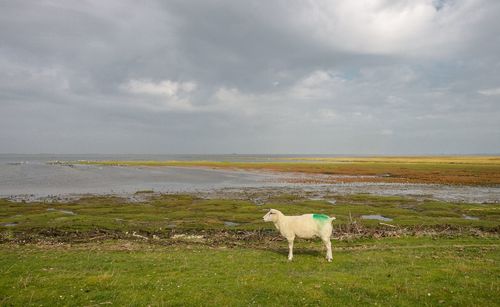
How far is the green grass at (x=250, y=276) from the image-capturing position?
11000 mm

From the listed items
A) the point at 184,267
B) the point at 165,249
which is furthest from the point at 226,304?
the point at 165,249

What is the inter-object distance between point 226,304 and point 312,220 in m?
7.30

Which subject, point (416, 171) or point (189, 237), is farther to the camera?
point (416, 171)

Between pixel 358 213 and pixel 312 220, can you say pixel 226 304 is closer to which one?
pixel 312 220

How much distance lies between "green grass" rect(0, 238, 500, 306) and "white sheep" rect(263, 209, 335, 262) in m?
0.94

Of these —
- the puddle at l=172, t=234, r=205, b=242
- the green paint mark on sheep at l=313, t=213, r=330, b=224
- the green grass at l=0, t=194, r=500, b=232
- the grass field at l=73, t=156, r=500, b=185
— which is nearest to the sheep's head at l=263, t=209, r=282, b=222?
the green paint mark on sheep at l=313, t=213, r=330, b=224

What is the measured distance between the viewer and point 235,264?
51.4 feet

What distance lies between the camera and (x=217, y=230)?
88.0 feet

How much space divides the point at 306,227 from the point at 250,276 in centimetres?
451

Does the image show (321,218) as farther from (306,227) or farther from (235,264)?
(235,264)

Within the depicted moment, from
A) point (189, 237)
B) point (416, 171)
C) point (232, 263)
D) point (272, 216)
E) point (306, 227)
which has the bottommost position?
point (189, 237)

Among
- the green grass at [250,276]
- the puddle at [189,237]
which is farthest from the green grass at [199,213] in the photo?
the green grass at [250,276]

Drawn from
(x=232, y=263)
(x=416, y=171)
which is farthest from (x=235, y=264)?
(x=416, y=171)

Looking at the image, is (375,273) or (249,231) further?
(249,231)
